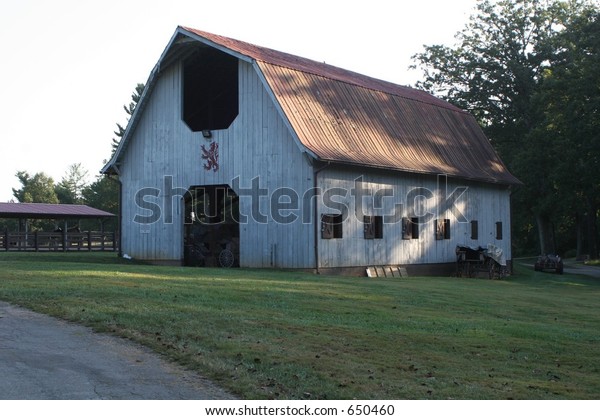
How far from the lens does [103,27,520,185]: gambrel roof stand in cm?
2802

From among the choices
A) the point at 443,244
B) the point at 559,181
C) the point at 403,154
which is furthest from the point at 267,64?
the point at 559,181

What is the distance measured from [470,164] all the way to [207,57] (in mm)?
13530

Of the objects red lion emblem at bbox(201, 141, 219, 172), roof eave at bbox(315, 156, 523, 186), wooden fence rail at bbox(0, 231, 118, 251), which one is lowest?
wooden fence rail at bbox(0, 231, 118, 251)

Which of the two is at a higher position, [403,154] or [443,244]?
[403,154]

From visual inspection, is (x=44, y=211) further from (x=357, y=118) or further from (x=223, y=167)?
(x=357, y=118)

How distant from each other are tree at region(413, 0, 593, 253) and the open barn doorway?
95.9ft

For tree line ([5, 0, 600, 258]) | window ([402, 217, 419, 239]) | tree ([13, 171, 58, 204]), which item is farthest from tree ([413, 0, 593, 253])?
tree ([13, 171, 58, 204])

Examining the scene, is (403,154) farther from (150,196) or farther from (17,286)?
(17,286)

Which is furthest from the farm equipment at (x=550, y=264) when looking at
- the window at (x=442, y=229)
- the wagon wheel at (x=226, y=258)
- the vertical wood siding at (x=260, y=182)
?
the wagon wheel at (x=226, y=258)

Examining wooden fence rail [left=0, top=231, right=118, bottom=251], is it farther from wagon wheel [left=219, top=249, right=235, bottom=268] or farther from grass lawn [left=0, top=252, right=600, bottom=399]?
grass lawn [left=0, top=252, right=600, bottom=399]

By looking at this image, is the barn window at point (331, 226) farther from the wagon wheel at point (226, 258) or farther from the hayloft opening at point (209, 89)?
the hayloft opening at point (209, 89)

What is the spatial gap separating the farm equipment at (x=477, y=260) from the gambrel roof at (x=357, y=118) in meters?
3.25

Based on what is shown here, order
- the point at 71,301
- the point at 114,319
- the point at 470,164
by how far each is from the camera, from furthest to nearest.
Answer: the point at 470,164 < the point at 71,301 < the point at 114,319

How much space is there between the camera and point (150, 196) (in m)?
32.0
